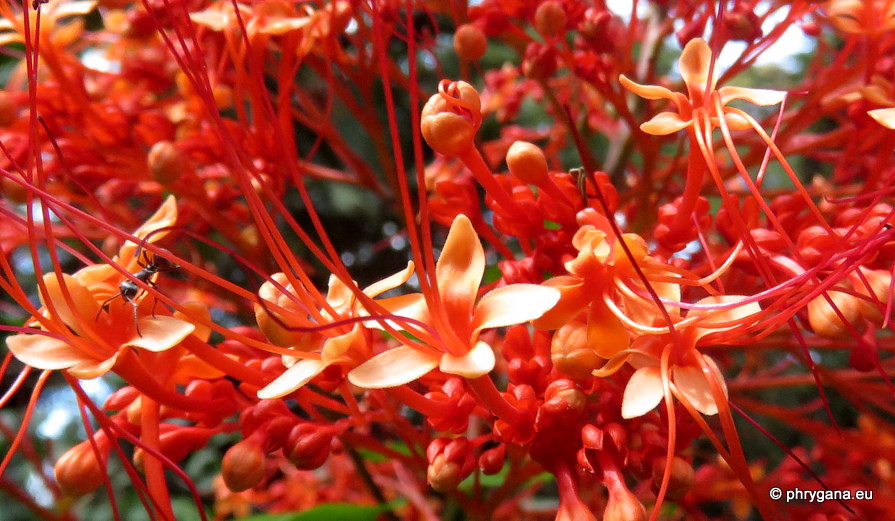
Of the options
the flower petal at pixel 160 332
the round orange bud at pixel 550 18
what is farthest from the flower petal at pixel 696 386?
the round orange bud at pixel 550 18

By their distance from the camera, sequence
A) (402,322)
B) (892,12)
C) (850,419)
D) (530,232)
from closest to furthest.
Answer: (402,322) → (530,232) → (892,12) → (850,419)

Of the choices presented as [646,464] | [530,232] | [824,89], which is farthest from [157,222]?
[824,89]

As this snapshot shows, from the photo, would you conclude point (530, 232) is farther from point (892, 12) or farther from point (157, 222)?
point (892, 12)

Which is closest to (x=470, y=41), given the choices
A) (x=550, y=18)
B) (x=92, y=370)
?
(x=550, y=18)

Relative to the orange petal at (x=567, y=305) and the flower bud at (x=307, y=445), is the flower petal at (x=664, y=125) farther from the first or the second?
the flower bud at (x=307, y=445)

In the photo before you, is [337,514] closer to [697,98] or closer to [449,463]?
[449,463]

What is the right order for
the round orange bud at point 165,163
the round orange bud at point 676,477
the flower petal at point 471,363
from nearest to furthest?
the flower petal at point 471,363
the round orange bud at point 676,477
the round orange bud at point 165,163
